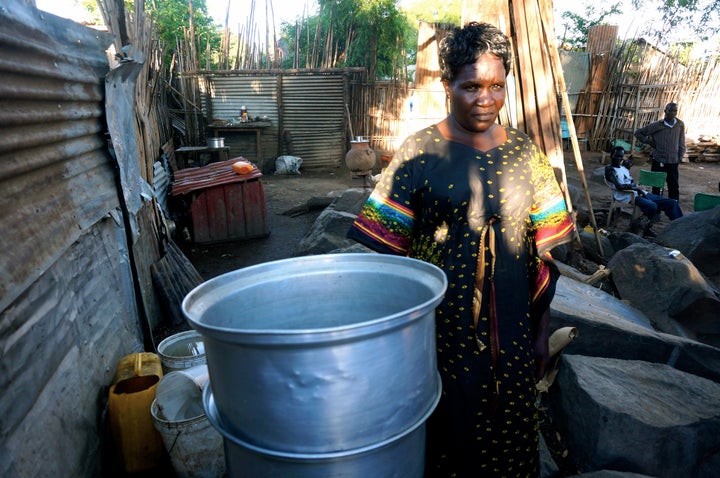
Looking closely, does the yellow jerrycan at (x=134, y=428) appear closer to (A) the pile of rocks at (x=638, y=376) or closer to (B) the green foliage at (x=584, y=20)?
(A) the pile of rocks at (x=638, y=376)

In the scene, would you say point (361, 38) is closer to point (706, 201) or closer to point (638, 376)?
point (706, 201)

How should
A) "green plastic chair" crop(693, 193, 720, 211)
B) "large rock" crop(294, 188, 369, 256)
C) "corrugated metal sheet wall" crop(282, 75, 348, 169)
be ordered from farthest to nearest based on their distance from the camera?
"corrugated metal sheet wall" crop(282, 75, 348, 169)
"green plastic chair" crop(693, 193, 720, 211)
"large rock" crop(294, 188, 369, 256)

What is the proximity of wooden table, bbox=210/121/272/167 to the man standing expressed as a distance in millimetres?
8618

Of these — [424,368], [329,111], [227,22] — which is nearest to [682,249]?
[424,368]

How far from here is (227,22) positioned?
11.4 meters

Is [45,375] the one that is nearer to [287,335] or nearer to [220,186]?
[287,335]

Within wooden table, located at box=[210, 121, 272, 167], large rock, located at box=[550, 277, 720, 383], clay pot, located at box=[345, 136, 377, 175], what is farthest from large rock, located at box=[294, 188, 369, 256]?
wooden table, located at box=[210, 121, 272, 167]

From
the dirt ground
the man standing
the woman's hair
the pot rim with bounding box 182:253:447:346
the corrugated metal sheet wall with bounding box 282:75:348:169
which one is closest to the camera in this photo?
the pot rim with bounding box 182:253:447:346

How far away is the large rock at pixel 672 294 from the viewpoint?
12.8 ft

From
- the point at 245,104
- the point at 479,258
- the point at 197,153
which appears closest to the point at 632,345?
the point at 479,258

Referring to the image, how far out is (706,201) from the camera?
6.86 meters

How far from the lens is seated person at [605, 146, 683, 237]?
7.07 m

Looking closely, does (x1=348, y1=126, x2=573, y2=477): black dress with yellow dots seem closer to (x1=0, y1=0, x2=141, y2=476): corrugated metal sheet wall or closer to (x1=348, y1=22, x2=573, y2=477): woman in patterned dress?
(x1=348, y1=22, x2=573, y2=477): woman in patterned dress

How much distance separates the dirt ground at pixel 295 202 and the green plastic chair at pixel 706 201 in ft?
2.73
